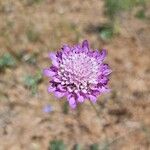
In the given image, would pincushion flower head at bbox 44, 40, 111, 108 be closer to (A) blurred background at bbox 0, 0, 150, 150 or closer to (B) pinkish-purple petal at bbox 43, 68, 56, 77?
(B) pinkish-purple petal at bbox 43, 68, 56, 77

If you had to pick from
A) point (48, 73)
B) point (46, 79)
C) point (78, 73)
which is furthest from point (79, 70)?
point (46, 79)

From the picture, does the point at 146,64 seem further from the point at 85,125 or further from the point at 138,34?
the point at 85,125

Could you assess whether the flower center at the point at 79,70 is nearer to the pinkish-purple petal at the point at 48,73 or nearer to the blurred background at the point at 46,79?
the pinkish-purple petal at the point at 48,73

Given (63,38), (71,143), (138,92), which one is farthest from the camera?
(63,38)

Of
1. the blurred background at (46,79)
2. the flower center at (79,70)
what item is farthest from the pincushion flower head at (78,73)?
the blurred background at (46,79)

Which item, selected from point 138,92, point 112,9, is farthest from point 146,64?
point 112,9

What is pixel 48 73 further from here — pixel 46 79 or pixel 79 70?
pixel 46 79
